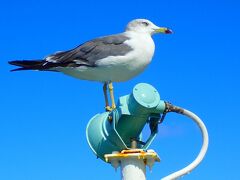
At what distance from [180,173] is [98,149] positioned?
2.28 feet

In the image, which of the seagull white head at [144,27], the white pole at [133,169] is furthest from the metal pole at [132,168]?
the seagull white head at [144,27]

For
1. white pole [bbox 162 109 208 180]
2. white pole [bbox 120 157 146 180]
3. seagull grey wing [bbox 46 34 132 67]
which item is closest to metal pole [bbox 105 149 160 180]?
white pole [bbox 120 157 146 180]

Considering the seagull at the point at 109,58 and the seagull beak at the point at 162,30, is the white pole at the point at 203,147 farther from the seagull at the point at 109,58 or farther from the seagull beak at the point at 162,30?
the seagull beak at the point at 162,30

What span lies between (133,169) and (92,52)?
3.24 meters

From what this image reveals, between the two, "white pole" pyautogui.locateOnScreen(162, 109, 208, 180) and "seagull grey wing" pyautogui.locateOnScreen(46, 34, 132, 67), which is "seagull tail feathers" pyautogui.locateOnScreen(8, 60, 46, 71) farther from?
"white pole" pyautogui.locateOnScreen(162, 109, 208, 180)

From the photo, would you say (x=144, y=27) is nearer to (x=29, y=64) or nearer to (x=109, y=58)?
(x=109, y=58)

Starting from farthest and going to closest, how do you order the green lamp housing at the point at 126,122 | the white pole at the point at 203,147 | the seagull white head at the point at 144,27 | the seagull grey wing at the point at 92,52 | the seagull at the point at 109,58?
1. the seagull white head at the point at 144,27
2. the seagull grey wing at the point at 92,52
3. the seagull at the point at 109,58
4. the white pole at the point at 203,147
5. the green lamp housing at the point at 126,122

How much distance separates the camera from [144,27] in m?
7.09

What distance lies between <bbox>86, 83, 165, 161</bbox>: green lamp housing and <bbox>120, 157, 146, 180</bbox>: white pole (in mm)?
140

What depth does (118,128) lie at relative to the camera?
3.88m

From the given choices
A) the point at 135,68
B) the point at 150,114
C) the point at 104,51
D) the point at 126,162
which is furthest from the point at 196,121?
the point at 104,51

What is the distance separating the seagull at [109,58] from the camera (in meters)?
6.16

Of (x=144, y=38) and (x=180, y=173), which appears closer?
(x=180, y=173)

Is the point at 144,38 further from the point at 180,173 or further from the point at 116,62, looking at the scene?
the point at 180,173
